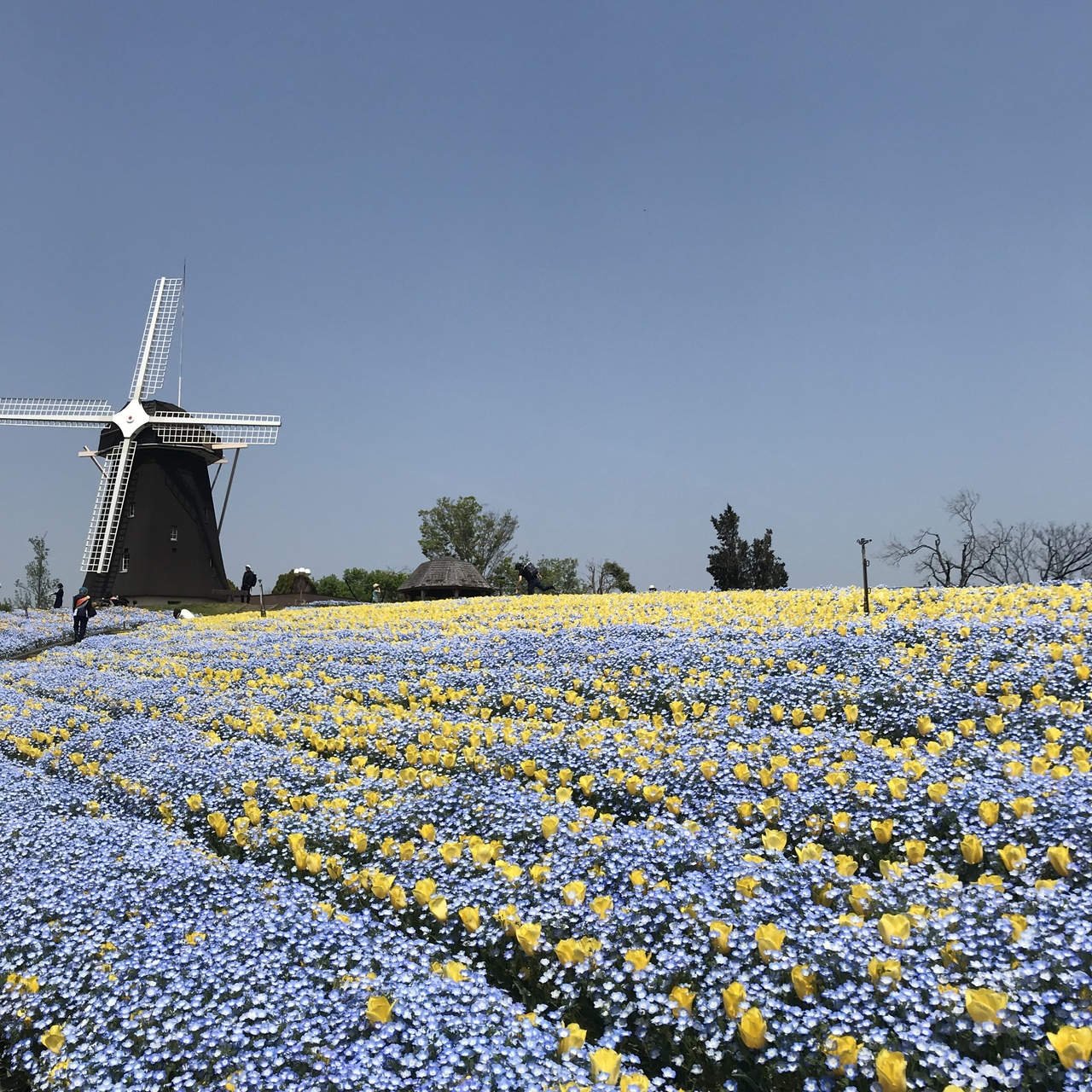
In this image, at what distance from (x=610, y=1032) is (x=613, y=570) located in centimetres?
7088

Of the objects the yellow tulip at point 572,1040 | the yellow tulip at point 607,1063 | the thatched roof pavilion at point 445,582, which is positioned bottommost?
the yellow tulip at point 572,1040

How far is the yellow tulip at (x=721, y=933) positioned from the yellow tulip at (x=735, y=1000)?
1.02 ft

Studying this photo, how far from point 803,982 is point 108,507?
3993 centimetres

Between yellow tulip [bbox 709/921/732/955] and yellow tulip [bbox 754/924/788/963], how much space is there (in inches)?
5.8

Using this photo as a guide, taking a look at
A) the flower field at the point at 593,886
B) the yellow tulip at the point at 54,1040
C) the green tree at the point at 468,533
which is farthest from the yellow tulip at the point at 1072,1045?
the green tree at the point at 468,533

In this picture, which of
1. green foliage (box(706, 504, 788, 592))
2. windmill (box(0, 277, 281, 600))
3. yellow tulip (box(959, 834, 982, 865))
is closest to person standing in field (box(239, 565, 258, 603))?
windmill (box(0, 277, 281, 600))

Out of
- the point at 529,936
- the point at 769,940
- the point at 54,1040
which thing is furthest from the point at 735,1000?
the point at 54,1040

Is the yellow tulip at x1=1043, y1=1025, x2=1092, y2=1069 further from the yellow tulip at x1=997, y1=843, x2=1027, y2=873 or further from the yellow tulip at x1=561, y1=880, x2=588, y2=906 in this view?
the yellow tulip at x1=561, y1=880, x2=588, y2=906

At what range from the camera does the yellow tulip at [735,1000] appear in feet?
8.87

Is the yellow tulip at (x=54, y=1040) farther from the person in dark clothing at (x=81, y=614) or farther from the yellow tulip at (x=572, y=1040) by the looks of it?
the person in dark clothing at (x=81, y=614)

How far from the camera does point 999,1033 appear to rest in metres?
2.43

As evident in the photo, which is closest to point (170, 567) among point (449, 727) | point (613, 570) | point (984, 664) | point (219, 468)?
point (219, 468)

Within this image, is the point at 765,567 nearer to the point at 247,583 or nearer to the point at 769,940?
the point at 247,583

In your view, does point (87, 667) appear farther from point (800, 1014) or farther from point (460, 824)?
point (800, 1014)
